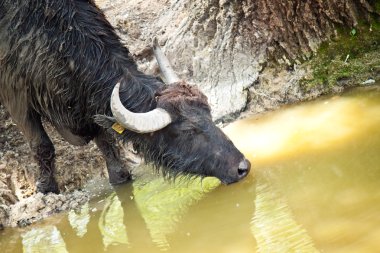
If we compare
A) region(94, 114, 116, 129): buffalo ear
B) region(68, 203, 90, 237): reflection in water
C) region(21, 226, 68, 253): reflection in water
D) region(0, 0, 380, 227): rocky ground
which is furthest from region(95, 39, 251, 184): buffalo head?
region(0, 0, 380, 227): rocky ground

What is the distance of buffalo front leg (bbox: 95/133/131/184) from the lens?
6137 millimetres

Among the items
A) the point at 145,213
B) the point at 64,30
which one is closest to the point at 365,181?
the point at 145,213

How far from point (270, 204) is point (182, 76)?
3.38 m

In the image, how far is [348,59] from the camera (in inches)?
269

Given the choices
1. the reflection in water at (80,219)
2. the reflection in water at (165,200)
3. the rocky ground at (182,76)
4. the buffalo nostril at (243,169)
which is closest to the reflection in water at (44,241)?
the reflection in water at (80,219)

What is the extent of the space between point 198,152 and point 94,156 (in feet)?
6.72

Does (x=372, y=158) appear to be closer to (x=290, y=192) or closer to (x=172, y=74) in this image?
(x=290, y=192)

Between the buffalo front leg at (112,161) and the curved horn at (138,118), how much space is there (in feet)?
3.84

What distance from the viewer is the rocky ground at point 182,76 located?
237 inches

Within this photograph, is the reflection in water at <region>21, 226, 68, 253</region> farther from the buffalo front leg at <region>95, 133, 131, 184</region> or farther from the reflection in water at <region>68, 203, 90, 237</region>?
the buffalo front leg at <region>95, 133, 131, 184</region>

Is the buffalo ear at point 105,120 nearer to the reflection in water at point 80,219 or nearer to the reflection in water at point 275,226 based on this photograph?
the reflection in water at point 80,219

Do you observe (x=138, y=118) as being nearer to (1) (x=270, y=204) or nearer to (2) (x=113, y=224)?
(2) (x=113, y=224)

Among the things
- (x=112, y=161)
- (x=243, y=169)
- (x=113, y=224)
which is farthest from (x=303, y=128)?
(x=113, y=224)

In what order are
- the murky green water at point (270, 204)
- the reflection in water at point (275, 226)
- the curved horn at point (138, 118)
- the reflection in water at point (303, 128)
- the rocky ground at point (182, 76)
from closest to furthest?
1. the reflection in water at point (275, 226)
2. the murky green water at point (270, 204)
3. the curved horn at point (138, 118)
4. the reflection in water at point (303, 128)
5. the rocky ground at point (182, 76)
